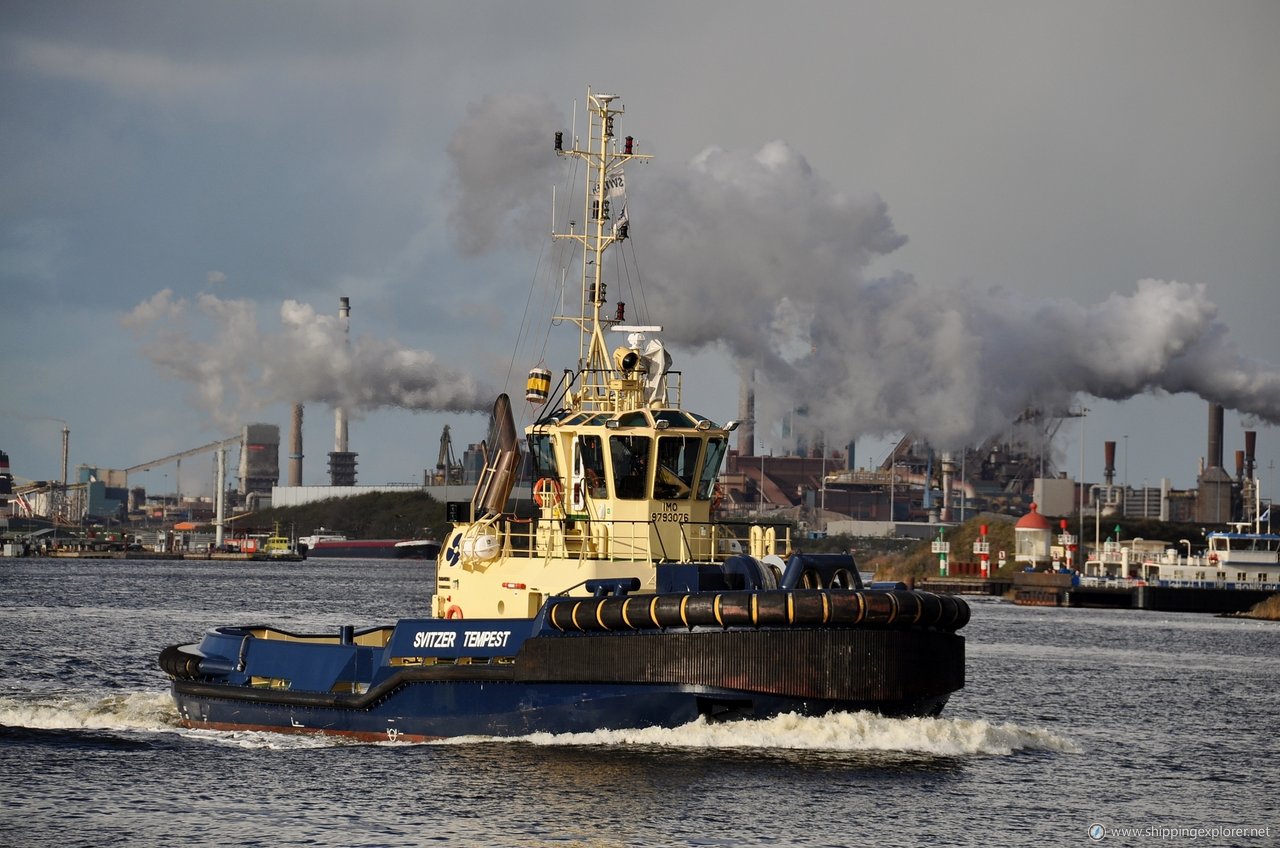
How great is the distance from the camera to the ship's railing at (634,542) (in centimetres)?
2208

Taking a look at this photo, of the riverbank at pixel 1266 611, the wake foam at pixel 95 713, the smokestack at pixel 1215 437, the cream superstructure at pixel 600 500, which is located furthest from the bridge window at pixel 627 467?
the smokestack at pixel 1215 437

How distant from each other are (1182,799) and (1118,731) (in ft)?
26.3

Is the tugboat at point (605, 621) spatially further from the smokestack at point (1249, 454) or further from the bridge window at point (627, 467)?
the smokestack at point (1249, 454)

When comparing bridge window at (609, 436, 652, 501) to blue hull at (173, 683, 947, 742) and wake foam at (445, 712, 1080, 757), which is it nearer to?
blue hull at (173, 683, 947, 742)

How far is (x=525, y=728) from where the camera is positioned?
20703 millimetres

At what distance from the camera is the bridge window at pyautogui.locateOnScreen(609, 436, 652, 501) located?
22.3 meters

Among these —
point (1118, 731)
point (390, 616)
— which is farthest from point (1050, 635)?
point (1118, 731)

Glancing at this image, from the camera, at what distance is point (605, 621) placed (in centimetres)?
2000

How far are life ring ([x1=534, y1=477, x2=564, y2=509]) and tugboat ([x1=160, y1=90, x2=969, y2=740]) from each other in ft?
0.10

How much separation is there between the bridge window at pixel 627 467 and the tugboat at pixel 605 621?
0.02 metres

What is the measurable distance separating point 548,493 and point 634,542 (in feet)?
4.64

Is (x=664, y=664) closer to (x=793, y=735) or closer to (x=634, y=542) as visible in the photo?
(x=793, y=735)

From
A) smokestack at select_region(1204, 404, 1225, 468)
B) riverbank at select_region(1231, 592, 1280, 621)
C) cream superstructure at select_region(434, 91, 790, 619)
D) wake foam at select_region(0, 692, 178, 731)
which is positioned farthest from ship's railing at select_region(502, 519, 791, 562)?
smokestack at select_region(1204, 404, 1225, 468)

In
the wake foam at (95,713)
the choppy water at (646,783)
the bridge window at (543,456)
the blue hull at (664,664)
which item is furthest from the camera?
the wake foam at (95,713)
